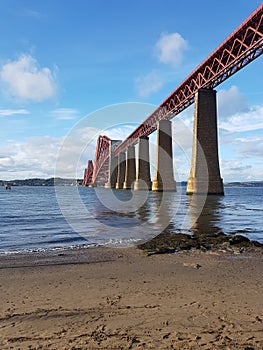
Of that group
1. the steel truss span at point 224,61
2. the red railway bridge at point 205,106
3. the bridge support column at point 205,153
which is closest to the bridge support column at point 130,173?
the red railway bridge at point 205,106

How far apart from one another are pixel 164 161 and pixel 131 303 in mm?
51179

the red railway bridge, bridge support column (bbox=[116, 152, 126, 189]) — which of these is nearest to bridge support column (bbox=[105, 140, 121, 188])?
bridge support column (bbox=[116, 152, 126, 189])

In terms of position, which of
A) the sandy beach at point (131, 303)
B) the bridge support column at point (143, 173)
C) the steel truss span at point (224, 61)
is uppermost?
the steel truss span at point (224, 61)

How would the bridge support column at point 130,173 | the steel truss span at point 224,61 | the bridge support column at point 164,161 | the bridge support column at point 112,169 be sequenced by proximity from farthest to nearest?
the bridge support column at point 112,169 < the bridge support column at point 130,173 < the bridge support column at point 164,161 < the steel truss span at point 224,61

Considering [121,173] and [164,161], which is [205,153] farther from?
[121,173]

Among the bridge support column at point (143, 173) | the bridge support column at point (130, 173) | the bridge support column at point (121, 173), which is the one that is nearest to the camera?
the bridge support column at point (143, 173)

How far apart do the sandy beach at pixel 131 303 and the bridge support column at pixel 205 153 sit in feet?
97.8

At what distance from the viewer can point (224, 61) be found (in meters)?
36.1

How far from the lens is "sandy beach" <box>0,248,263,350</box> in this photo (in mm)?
3088

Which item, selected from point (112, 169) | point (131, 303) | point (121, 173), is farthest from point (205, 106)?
point (112, 169)

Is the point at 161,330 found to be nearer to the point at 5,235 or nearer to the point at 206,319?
the point at 206,319

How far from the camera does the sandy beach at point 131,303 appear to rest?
10.1ft

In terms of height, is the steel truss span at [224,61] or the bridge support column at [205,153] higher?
the steel truss span at [224,61]

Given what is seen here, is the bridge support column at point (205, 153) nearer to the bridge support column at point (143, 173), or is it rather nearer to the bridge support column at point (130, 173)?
the bridge support column at point (143, 173)
